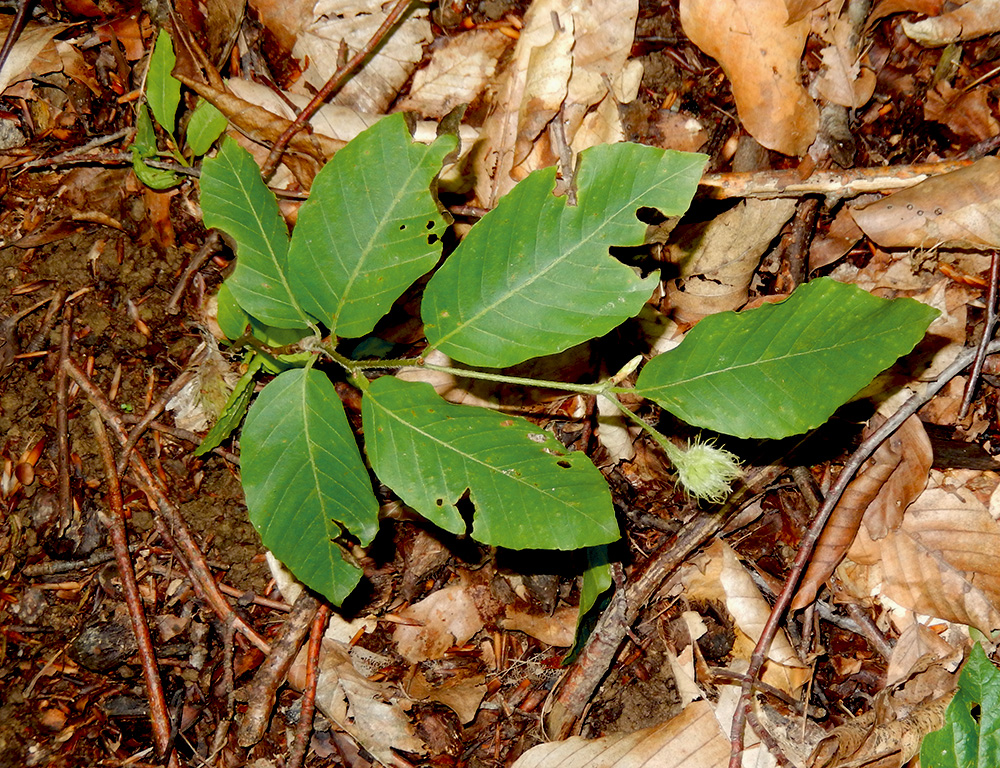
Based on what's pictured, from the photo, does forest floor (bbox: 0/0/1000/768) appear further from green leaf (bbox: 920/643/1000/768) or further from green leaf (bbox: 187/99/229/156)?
green leaf (bbox: 920/643/1000/768)

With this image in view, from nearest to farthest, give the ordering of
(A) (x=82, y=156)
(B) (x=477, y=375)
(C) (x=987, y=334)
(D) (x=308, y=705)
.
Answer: (B) (x=477, y=375) < (C) (x=987, y=334) < (D) (x=308, y=705) < (A) (x=82, y=156)

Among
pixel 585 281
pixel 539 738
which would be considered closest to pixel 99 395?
pixel 585 281

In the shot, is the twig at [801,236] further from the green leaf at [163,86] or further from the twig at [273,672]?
the green leaf at [163,86]

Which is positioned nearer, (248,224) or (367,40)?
(248,224)

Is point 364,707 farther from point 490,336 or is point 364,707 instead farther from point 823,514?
point 823,514

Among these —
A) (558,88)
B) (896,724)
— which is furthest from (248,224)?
(896,724)

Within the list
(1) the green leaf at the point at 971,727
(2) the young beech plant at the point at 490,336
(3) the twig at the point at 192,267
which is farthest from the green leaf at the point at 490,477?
(1) the green leaf at the point at 971,727

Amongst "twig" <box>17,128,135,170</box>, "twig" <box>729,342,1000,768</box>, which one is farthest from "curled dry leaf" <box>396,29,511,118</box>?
"twig" <box>729,342,1000,768</box>
